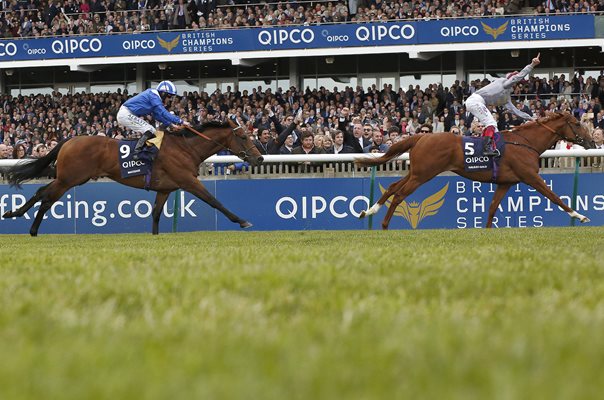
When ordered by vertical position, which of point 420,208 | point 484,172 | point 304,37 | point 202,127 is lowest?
point 420,208

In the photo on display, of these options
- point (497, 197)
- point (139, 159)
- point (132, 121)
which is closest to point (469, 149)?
point (497, 197)

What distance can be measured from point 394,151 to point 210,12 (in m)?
17.5

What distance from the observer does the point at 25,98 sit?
3147cm

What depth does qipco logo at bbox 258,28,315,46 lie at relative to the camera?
2781 cm

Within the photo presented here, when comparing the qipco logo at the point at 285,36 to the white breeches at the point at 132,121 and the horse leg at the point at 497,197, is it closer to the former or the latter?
the horse leg at the point at 497,197

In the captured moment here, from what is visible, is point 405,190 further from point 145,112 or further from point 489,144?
point 145,112

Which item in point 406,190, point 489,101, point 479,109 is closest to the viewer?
point 406,190

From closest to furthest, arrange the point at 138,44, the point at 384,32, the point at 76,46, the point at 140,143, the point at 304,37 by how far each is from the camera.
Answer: the point at 140,143 < the point at 384,32 < the point at 304,37 < the point at 138,44 < the point at 76,46

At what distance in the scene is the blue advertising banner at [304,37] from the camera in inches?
1026

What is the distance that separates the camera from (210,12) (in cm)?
2942

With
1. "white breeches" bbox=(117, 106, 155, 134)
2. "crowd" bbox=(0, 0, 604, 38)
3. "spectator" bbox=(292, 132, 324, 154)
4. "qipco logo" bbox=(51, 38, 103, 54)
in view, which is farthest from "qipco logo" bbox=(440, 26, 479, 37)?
"white breeches" bbox=(117, 106, 155, 134)

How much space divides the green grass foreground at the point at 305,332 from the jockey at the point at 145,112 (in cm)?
804

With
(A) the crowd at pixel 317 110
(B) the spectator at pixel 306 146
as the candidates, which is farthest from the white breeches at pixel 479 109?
(A) the crowd at pixel 317 110

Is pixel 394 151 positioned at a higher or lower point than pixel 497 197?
higher
